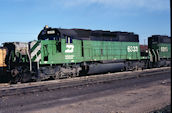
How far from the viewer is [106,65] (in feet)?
62.1

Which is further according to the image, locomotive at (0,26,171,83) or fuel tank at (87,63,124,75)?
fuel tank at (87,63,124,75)

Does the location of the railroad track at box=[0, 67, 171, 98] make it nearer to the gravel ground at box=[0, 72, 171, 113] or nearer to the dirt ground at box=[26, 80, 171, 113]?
the gravel ground at box=[0, 72, 171, 113]

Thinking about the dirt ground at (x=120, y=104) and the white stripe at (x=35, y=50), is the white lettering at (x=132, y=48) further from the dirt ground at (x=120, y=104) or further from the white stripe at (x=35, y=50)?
the dirt ground at (x=120, y=104)

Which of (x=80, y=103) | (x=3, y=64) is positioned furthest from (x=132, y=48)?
(x=80, y=103)

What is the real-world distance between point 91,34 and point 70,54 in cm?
329

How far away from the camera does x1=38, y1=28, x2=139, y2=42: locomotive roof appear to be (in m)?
15.6

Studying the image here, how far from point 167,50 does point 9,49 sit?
2072cm

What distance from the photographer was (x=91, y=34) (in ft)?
59.8

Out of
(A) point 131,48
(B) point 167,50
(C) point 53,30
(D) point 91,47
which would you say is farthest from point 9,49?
(B) point 167,50

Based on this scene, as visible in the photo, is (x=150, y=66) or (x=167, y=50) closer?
(x=150, y=66)

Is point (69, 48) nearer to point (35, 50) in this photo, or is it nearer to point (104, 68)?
point (35, 50)

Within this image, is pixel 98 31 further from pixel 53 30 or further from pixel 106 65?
pixel 53 30

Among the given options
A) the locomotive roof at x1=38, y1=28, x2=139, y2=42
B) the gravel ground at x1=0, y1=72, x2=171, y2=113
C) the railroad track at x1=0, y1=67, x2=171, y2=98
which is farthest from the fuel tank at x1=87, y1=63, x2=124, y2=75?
the gravel ground at x1=0, y1=72, x2=171, y2=113

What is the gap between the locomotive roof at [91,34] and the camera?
51.3 ft
